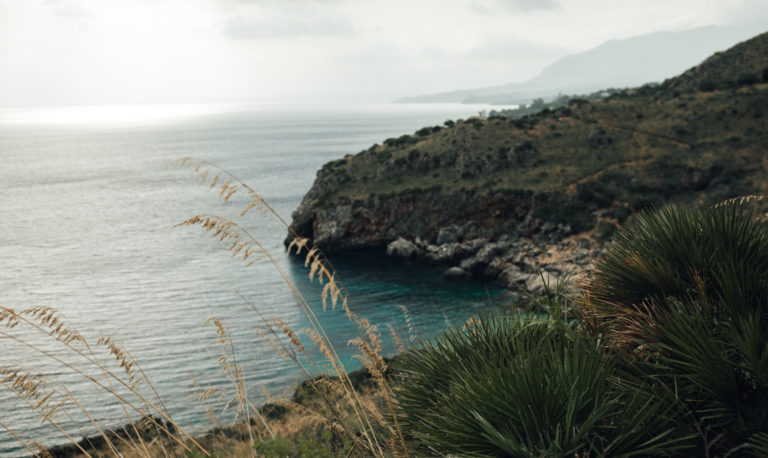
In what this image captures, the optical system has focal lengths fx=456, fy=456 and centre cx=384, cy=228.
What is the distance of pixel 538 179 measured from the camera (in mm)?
43188

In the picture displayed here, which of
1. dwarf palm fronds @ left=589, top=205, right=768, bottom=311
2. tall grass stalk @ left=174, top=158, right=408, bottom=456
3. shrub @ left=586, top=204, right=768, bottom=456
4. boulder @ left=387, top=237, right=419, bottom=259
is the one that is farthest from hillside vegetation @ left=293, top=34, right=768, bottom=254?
tall grass stalk @ left=174, top=158, right=408, bottom=456

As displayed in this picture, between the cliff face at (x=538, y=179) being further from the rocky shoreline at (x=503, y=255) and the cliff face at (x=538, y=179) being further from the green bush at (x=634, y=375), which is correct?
the green bush at (x=634, y=375)

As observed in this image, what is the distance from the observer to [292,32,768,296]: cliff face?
123 feet

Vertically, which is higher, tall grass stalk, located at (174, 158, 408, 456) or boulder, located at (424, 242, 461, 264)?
tall grass stalk, located at (174, 158, 408, 456)

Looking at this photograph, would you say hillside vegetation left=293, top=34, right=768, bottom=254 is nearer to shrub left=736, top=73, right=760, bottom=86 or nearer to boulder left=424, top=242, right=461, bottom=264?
shrub left=736, top=73, right=760, bottom=86

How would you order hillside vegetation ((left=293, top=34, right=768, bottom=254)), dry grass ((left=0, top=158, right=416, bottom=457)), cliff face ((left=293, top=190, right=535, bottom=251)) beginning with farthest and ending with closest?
1. cliff face ((left=293, top=190, right=535, bottom=251))
2. hillside vegetation ((left=293, top=34, right=768, bottom=254))
3. dry grass ((left=0, top=158, right=416, bottom=457))

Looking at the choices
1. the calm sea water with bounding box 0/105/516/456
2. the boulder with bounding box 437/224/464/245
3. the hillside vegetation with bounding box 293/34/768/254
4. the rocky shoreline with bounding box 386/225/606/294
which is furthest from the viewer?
the boulder with bounding box 437/224/464/245

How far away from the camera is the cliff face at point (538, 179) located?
3741cm

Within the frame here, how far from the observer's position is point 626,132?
49188 millimetres

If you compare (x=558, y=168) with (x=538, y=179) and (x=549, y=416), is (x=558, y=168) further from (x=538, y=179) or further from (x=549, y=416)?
(x=549, y=416)

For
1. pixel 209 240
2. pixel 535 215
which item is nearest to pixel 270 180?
pixel 209 240

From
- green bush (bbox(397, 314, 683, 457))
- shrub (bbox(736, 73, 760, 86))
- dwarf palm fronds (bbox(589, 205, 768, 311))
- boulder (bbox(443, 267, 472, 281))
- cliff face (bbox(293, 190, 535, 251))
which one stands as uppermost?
shrub (bbox(736, 73, 760, 86))

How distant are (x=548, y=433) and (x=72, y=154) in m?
154

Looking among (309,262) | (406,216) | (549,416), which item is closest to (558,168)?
(406,216)
